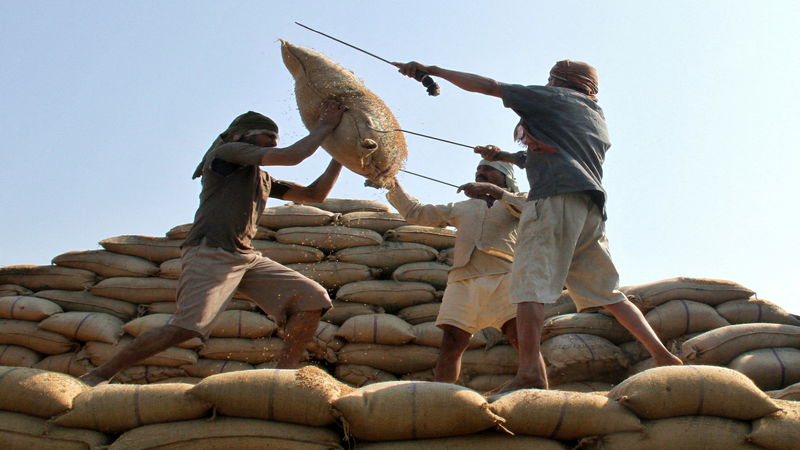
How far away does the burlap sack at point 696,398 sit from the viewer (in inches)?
126

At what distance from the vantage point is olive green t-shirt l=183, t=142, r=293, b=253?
439 centimetres

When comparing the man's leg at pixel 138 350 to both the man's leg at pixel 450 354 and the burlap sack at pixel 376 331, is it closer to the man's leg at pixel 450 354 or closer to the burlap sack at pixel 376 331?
the man's leg at pixel 450 354

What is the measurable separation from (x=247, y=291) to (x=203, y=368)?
63.8 inches

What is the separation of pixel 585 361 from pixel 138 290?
3487 mm

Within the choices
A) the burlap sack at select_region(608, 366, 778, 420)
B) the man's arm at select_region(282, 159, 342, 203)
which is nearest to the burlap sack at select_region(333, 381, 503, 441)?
the burlap sack at select_region(608, 366, 778, 420)

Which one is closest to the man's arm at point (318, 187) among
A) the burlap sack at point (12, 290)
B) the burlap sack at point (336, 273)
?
the burlap sack at point (336, 273)

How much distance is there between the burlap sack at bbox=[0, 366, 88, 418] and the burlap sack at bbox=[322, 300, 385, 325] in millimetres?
3054

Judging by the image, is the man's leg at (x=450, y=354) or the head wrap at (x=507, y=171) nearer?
the man's leg at (x=450, y=354)

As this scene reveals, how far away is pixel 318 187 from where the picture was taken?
5008 mm

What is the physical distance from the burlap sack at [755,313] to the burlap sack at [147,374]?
395 cm

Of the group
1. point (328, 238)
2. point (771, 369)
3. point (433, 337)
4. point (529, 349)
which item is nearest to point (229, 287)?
point (529, 349)

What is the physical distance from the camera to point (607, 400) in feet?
10.6

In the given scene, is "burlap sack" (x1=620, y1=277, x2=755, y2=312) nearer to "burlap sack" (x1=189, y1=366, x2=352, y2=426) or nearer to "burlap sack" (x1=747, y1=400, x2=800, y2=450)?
"burlap sack" (x1=747, y1=400, x2=800, y2=450)

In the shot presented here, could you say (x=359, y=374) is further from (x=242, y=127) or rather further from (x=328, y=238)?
(x=242, y=127)
